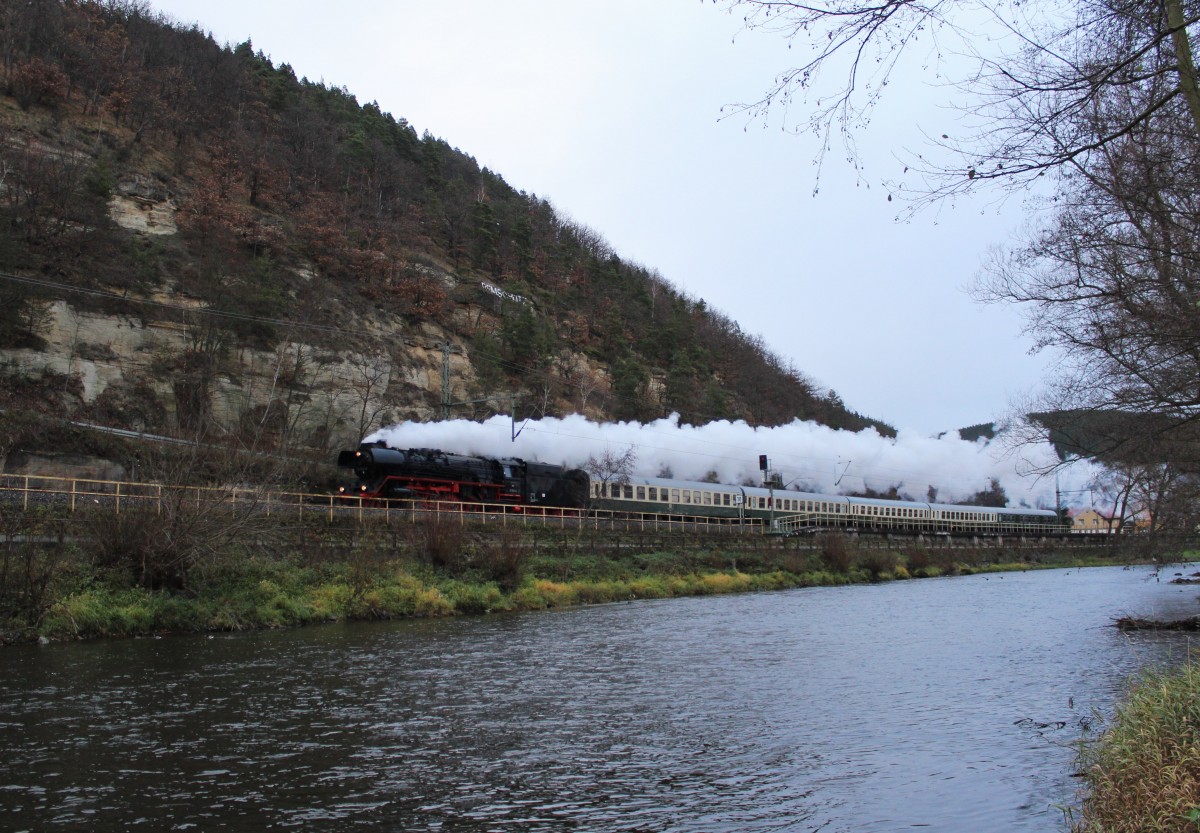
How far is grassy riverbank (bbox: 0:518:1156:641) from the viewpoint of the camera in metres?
21.1

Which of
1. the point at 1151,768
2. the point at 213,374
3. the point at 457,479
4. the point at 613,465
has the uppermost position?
the point at 213,374

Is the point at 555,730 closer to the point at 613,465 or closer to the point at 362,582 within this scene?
the point at 362,582

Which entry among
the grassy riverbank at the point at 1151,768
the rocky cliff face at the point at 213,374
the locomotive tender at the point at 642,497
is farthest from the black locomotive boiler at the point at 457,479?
the grassy riverbank at the point at 1151,768

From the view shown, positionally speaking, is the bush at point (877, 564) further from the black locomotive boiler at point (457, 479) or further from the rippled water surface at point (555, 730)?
the rippled water surface at point (555, 730)

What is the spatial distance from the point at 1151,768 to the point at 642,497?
47.2 meters

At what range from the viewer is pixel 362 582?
90.5ft

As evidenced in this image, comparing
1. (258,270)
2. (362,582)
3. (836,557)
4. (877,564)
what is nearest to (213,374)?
(258,270)

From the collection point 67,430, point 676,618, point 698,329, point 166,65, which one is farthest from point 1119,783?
point 698,329

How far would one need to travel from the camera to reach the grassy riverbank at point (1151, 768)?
20.2 ft

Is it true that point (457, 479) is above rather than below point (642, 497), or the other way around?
above

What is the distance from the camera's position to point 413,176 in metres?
91.6

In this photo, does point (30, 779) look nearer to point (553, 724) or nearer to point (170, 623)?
point (553, 724)

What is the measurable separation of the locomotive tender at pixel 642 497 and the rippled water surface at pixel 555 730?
16.8 meters

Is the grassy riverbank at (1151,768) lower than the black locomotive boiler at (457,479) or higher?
lower
